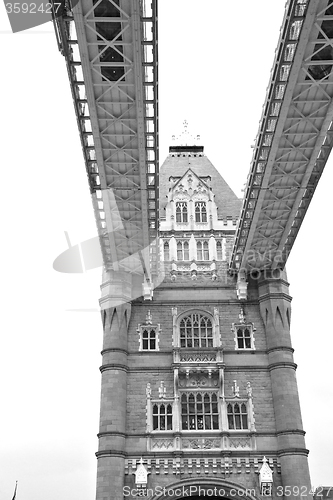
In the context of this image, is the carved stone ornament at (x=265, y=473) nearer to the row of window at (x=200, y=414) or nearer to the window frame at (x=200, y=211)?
the row of window at (x=200, y=414)

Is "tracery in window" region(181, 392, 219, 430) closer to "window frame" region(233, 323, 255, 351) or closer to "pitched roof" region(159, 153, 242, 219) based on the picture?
"window frame" region(233, 323, 255, 351)

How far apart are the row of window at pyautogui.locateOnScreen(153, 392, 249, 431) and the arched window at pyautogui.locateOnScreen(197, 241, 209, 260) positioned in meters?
11.4

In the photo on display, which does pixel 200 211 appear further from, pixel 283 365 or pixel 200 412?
pixel 200 412

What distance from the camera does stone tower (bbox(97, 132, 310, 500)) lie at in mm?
38875

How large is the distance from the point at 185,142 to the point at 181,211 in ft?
38.4

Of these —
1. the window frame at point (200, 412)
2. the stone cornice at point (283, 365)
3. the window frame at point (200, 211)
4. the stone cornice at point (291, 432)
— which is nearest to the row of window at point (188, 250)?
the window frame at point (200, 211)

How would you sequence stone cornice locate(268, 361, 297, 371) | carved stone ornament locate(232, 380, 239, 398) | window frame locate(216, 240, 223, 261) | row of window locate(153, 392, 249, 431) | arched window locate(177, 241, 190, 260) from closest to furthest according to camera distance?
1. row of window locate(153, 392, 249, 431)
2. carved stone ornament locate(232, 380, 239, 398)
3. stone cornice locate(268, 361, 297, 371)
4. window frame locate(216, 240, 223, 261)
5. arched window locate(177, 241, 190, 260)

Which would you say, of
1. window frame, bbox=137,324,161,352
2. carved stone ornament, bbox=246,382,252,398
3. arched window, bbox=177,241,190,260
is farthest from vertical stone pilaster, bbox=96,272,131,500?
carved stone ornament, bbox=246,382,252,398

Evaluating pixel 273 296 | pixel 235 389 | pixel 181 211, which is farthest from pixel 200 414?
pixel 181 211

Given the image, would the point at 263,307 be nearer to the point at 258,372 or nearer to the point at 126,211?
the point at 258,372

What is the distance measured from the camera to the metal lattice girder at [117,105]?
86.9ft

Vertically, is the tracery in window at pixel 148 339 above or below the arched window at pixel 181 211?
below

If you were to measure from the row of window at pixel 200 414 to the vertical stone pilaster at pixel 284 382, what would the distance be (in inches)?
101

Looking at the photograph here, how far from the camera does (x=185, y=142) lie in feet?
196
